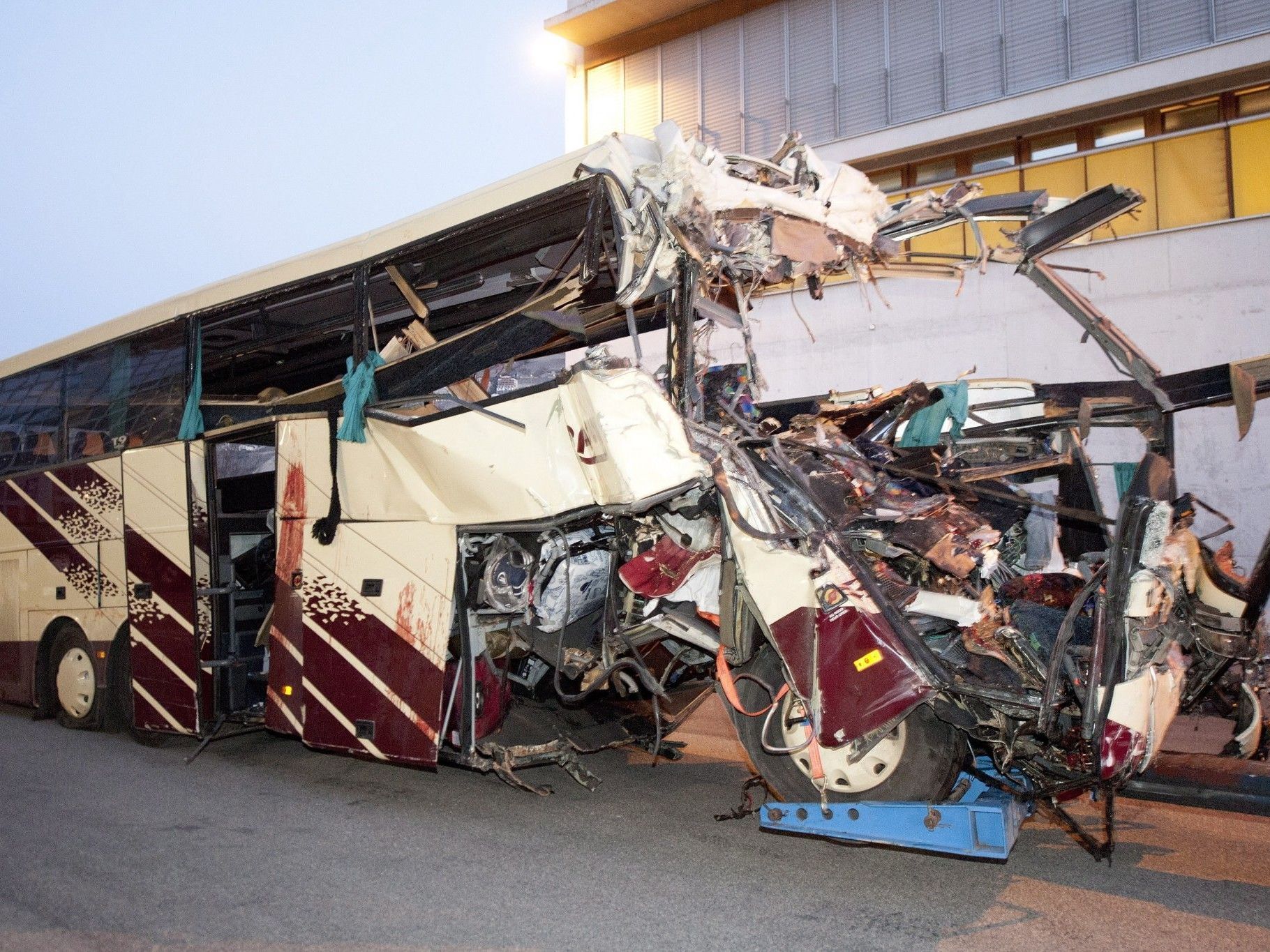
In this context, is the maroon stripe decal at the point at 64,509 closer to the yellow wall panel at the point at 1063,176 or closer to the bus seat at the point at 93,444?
the bus seat at the point at 93,444

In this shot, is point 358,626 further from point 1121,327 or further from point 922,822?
point 1121,327

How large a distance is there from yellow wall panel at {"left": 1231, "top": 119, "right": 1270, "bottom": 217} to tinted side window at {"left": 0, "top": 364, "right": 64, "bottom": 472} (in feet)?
44.4

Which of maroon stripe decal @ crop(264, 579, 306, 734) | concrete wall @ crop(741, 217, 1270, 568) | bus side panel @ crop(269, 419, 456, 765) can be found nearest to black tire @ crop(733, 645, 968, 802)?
bus side panel @ crop(269, 419, 456, 765)

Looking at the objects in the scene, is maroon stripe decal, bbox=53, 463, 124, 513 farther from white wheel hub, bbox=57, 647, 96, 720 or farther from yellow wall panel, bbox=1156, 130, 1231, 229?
yellow wall panel, bbox=1156, 130, 1231, 229

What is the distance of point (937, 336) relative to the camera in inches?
559

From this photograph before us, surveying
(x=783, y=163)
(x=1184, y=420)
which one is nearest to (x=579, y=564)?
(x=783, y=163)

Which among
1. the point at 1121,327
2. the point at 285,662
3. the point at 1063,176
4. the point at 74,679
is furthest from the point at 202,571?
the point at 1063,176

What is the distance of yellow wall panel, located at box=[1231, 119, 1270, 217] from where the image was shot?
12.4m

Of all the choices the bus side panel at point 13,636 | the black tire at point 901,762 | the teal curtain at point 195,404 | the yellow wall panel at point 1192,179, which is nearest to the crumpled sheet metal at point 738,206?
the black tire at point 901,762

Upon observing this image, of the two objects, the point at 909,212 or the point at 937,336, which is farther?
the point at 937,336

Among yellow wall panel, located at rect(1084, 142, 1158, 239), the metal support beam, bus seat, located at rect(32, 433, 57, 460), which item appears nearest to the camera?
the metal support beam

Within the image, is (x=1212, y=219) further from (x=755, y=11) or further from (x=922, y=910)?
(x=922, y=910)

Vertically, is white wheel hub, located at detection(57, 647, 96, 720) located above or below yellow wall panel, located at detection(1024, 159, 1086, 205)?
below

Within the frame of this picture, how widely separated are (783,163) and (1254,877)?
4303 mm
